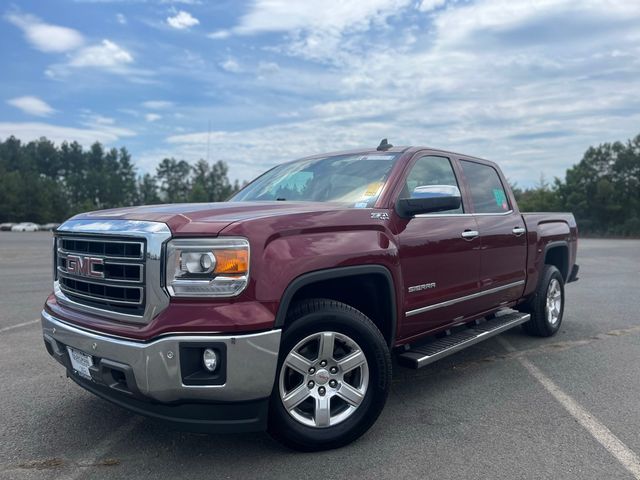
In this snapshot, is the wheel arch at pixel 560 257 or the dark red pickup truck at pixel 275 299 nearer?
the dark red pickup truck at pixel 275 299

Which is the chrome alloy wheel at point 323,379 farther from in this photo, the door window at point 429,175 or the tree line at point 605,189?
the tree line at point 605,189

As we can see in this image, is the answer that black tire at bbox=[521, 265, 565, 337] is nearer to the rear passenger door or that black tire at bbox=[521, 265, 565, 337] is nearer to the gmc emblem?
the rear passenger door

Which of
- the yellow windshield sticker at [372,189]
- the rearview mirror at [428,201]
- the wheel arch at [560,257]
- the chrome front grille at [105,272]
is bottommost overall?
the wheel arch at [560,257]

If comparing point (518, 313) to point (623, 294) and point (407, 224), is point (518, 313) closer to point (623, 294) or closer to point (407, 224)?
point (407, 224)

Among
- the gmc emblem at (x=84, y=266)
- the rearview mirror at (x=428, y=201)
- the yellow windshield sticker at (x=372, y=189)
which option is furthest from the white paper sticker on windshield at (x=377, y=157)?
the gmc emblem at (x=84, y=266)

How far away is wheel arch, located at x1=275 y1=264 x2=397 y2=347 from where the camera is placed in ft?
10.7

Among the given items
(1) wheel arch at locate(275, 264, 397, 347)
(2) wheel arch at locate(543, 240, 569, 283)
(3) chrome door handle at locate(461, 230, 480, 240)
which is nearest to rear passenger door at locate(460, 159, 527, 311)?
(3) chrome door handle at locate(461, 230, 480, 240)

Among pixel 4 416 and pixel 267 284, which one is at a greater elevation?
pixel 267 284

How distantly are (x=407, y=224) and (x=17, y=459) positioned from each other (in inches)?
113

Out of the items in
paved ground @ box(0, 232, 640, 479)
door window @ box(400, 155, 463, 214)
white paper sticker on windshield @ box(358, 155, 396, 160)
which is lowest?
paved ground @ box(0, 232, 640, 479)

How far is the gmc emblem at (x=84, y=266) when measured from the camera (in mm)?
3205

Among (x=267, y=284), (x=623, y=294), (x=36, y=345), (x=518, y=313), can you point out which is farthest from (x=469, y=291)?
(x=623, y=294)

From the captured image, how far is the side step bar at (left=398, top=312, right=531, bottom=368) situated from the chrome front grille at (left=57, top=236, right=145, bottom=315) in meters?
1.99

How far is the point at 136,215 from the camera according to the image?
128 inches
